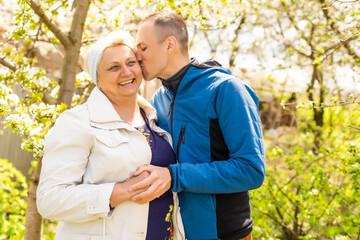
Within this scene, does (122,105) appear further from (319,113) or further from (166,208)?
(319,113)

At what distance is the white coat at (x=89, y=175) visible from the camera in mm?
1861

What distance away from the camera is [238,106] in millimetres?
1989

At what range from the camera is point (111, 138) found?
1.98 metres

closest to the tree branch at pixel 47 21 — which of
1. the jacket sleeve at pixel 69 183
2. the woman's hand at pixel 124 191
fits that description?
the jacket sleeve at pixel 69 183

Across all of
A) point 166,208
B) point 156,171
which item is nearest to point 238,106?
point 156,171

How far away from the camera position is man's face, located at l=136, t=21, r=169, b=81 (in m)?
2.39

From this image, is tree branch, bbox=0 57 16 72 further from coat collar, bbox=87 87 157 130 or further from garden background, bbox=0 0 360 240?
coat collar, bbox=87 87 157 130

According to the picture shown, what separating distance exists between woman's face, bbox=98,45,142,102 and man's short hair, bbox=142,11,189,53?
0.31m

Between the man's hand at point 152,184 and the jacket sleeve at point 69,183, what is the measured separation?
16 centimetres

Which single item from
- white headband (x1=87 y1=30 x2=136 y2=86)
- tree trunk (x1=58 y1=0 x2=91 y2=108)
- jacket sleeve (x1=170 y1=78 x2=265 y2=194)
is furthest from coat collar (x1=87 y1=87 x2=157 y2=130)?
tree trunk (x1=58 y1=0 x2=91 y2=108)

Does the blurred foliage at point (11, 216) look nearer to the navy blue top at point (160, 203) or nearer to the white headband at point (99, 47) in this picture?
the navy blue top at point (160, 203)

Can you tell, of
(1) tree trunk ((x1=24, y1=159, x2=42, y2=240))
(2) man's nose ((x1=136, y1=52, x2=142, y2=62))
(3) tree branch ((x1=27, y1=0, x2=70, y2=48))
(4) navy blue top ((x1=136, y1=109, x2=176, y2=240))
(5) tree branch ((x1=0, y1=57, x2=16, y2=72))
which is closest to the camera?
(4) navy blue top ((x1=136, y1=109, x2=176, y2=240))

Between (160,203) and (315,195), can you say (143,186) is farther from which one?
(315,195)

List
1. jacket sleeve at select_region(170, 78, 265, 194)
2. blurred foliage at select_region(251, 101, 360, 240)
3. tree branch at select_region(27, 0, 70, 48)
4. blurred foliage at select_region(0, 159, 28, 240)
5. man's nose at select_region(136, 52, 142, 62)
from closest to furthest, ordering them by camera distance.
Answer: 1. jacket sleeve at select_region(170, 78, 265, 194)
2. man's nose at select_region(136, 52, 142, 62)
3. tree branch at select_region(27, 0, 70, 48)
4. blurred foliage at select_region(251, 101, 360, 240)
5. blurred foliage at select_region(0, 159, 28, 240)
